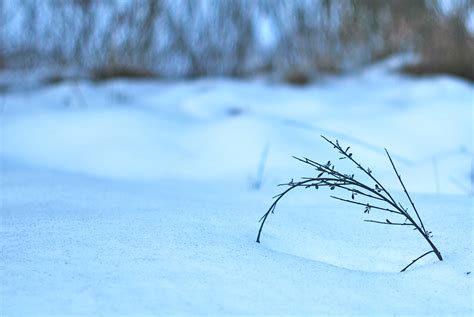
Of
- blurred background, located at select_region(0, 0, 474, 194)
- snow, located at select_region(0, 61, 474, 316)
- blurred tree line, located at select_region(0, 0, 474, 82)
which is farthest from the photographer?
blurred tree line, located at select_region(0, 0, 474, 82)

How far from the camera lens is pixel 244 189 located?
66.9 inches

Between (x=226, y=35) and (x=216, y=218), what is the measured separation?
2891 millimetres

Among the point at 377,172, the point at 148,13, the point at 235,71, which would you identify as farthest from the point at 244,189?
the point at 235,71

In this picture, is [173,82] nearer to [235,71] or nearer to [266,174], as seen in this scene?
[235,71]

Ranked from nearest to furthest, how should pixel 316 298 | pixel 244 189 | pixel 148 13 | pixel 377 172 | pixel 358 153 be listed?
pixel 316 298, pixel 244 189, pixel 377 172, pixel 358 153, pixel 148 13

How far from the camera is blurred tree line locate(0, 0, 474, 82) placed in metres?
3.72

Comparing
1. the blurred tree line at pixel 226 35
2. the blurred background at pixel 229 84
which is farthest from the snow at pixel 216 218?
the blurred tree line at pixel 226 35

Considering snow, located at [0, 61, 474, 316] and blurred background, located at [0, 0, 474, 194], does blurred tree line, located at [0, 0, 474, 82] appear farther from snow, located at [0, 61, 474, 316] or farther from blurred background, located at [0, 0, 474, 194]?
snow, located at [0, 61, 474, 316]

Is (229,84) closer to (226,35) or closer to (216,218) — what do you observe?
(226,35)

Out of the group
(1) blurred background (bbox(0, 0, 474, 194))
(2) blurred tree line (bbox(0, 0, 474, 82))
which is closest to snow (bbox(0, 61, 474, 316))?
(1) blurred background (bbox(0, 0, 474, 194))

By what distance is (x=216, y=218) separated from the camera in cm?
119

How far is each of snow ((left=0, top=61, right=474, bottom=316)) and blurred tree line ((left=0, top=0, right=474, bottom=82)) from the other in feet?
3.19

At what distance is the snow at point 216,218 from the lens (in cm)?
85

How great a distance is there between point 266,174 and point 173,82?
2.28m
